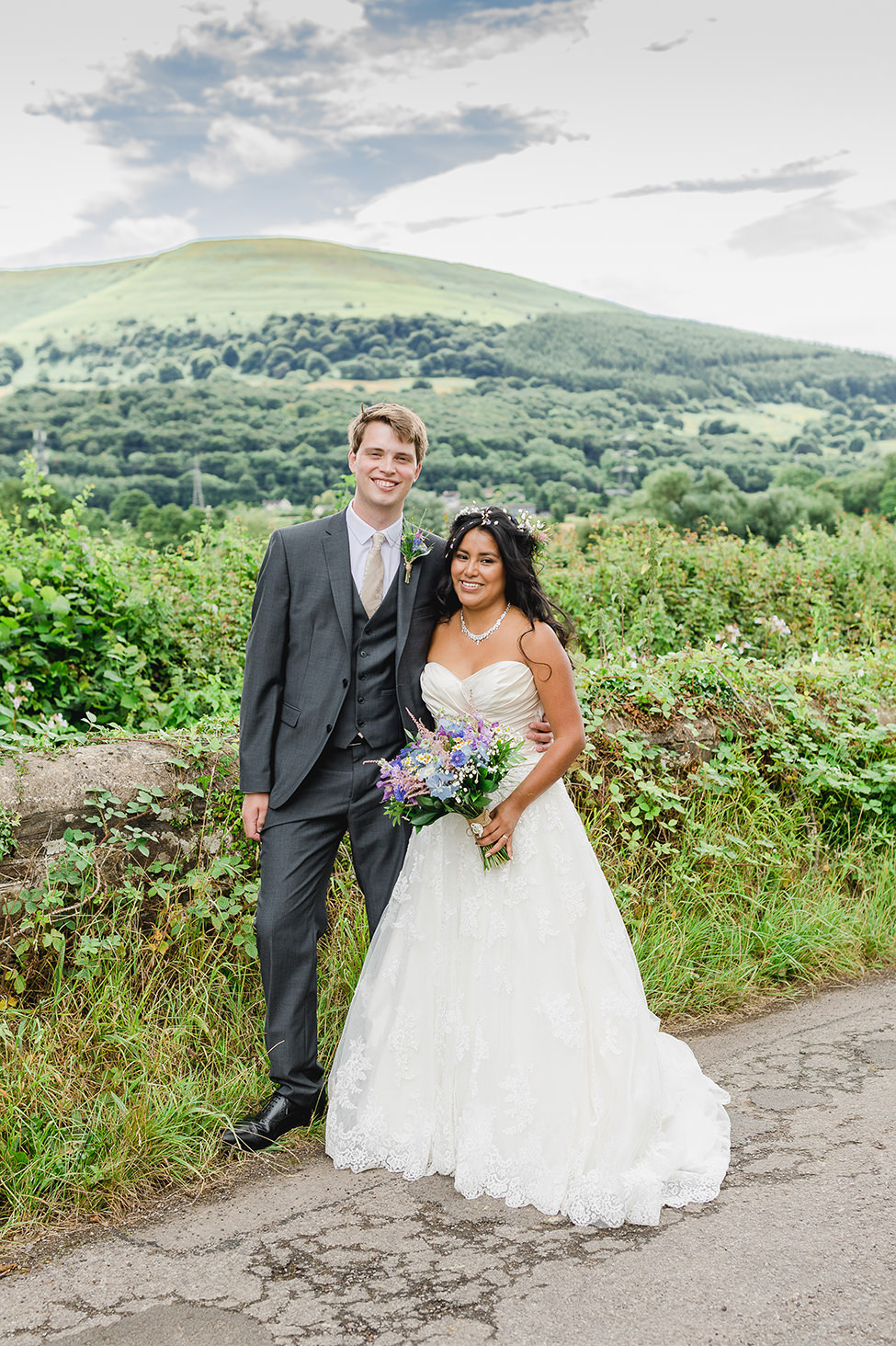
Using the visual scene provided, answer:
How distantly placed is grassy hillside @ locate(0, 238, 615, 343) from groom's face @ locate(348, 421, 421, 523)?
277 feet

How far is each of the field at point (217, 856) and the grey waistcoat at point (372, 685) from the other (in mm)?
919

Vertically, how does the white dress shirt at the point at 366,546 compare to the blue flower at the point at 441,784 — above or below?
above

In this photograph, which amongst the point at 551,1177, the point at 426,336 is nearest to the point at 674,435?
the point at 426,336

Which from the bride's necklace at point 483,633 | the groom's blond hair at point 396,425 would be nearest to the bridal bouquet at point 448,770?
the bride's necklace at point 483,633

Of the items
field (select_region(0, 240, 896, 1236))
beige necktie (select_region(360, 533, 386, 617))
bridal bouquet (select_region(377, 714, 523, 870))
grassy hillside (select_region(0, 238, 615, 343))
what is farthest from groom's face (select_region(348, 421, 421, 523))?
grassy hillside (select_region(0, 238, 615, 343))

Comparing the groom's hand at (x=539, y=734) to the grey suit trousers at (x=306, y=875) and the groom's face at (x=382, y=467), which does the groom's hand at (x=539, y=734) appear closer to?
the grey suit trousers at (x=306, y=875)

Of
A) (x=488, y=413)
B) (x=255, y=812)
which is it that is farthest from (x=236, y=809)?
(x=488, y=413)

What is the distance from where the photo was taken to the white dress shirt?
3.72m

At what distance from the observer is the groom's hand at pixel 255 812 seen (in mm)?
3631

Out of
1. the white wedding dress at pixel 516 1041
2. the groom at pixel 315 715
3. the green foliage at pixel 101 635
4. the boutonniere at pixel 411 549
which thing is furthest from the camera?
the green foliage at pixel 101 635

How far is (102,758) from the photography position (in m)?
4.08

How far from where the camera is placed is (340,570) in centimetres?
364

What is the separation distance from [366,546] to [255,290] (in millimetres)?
104328

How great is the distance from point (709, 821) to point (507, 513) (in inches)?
95.3
